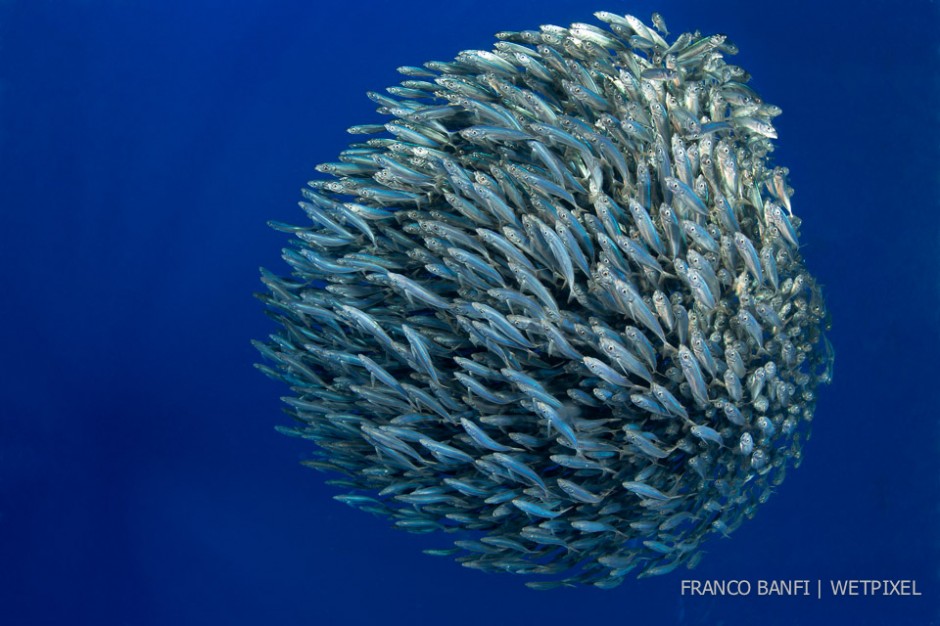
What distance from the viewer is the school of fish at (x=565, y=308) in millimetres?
2611

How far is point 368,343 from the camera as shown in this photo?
3.01 meters

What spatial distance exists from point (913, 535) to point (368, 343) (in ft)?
9.65

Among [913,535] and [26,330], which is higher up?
[26,330]

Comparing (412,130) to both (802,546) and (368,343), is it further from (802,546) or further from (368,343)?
(802,546)

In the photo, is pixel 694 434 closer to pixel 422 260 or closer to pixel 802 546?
pixel 422 260

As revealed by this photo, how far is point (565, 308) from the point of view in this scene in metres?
2.78

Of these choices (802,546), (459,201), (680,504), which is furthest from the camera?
(802,546)

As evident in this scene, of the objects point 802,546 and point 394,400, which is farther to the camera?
point 802,546

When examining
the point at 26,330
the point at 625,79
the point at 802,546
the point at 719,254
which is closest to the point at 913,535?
the point at 802,546

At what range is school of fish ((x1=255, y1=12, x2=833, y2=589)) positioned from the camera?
261 cm

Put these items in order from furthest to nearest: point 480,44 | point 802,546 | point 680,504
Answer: point 480,44
point 802,546
point 680,504

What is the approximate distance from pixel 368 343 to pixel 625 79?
1381 mm

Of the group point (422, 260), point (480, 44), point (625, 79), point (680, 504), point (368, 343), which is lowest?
point (680, 504)

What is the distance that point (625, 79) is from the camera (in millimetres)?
2914
